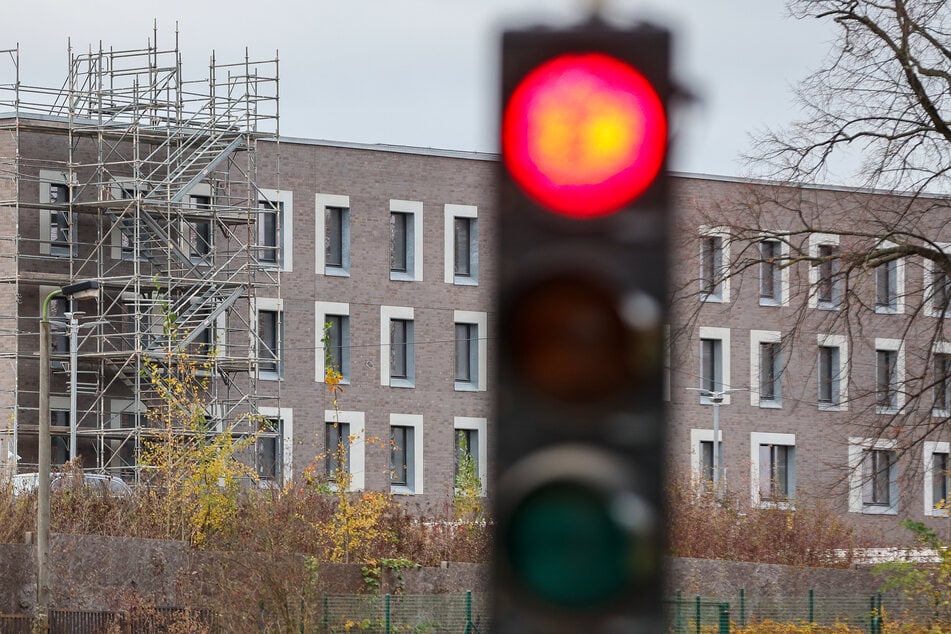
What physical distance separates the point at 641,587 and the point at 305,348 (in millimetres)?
52642

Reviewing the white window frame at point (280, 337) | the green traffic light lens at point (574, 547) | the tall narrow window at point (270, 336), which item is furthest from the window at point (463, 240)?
the green traffic light lens at point (574, 547)

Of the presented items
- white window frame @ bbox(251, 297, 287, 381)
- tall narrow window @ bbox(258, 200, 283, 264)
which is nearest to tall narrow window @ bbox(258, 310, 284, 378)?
white window frame @ bbox(251, 297, 287, 381)

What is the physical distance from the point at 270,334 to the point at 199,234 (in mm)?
4573

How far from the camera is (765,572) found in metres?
31.3

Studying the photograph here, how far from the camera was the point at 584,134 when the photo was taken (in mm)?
2852

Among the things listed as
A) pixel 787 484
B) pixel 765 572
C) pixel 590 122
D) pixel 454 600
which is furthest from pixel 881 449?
pixel 787 484

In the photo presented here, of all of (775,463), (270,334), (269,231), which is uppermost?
(269,231)

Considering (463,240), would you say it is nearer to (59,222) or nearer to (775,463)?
(59,222)

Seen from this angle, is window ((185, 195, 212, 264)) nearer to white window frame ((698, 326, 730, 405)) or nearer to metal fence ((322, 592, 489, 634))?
white window frame ((698, 326, 730, 405))

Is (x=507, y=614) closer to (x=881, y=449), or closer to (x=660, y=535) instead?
(x=660, y=535)

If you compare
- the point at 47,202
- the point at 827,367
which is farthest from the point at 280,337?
the point at 827,367

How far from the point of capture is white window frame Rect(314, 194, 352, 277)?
55.5 meters

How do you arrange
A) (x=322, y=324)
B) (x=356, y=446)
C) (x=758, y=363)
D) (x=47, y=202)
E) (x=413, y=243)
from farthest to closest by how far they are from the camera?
(x=758, y=363)
(x=413, y=243)
(x=322, y=324)
(x=356, y=446)
(x=47, y=202)

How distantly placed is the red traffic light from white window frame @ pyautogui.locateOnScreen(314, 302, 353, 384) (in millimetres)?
52263
